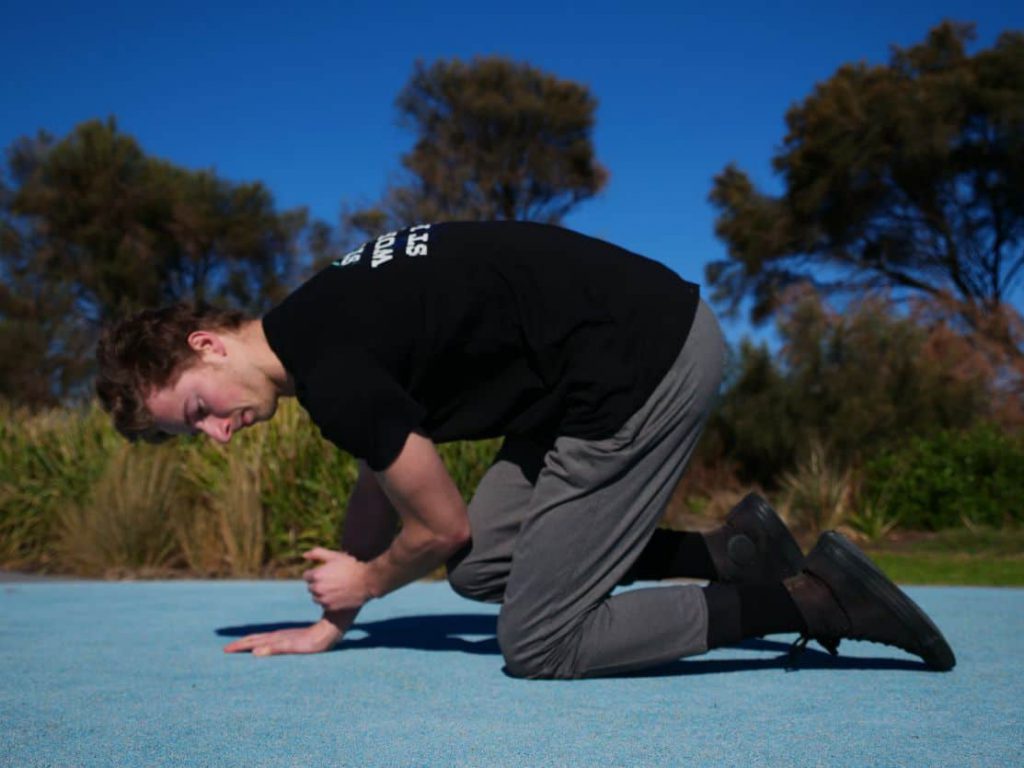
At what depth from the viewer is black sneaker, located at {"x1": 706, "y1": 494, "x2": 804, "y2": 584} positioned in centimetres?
287

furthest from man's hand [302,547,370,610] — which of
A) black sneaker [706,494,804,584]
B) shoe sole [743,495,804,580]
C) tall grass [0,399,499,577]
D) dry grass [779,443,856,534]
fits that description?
dry grass [779,443,856,534]

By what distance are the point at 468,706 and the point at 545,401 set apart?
707 mm

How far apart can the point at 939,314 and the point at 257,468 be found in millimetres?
11184

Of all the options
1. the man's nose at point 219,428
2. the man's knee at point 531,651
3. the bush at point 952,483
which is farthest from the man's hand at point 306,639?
the bush at point 952,483

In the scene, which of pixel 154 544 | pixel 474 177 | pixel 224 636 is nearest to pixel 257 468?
pixel 154 544

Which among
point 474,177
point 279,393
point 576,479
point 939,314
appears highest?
point 474,177

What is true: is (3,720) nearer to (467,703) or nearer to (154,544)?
(467,703)

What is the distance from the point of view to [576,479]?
241 cm

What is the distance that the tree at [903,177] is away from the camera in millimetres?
16625

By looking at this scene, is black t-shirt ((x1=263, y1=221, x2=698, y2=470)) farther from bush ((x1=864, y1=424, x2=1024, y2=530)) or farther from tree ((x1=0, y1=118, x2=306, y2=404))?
tree ((x1=0, y1=118, x2=306, y2=404))

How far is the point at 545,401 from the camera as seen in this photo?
2.43 m

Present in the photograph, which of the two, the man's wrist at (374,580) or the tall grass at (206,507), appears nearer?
the man's wrist at (374,580)

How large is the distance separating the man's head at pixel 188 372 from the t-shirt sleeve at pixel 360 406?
1.01 ft

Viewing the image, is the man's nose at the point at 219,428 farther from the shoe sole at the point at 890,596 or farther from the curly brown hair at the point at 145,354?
the shoe sole at the point at 890,596
